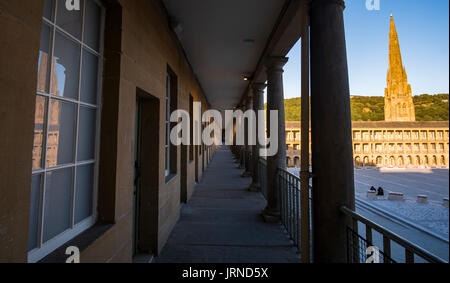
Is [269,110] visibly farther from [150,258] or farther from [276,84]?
[150,258]

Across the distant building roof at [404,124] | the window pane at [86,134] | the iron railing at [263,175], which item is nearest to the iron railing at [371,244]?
the window pane at [86,134]

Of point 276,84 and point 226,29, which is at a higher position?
point 226,29

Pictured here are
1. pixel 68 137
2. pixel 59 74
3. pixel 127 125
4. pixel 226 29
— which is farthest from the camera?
pixel 226 29

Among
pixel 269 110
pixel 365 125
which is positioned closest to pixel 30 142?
pixel 269 110

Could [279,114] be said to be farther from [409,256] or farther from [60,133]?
[60,133]

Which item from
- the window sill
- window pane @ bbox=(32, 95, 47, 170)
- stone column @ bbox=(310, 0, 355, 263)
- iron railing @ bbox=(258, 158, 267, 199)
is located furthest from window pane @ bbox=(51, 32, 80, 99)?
iron railing @ bbox=(258, 158, 267, 199)

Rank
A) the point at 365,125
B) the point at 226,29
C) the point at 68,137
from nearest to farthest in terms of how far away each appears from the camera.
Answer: the point at 68,137
the point at 226,29
the point at 365,125

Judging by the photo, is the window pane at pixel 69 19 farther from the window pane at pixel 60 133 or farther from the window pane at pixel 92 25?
the window pane at pixel 60 133

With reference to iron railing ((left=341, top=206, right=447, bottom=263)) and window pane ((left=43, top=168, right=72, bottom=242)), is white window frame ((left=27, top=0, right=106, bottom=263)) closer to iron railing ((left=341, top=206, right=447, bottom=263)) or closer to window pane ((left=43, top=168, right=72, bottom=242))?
window pane ((left=43, top=168, right=72, bottom=242))

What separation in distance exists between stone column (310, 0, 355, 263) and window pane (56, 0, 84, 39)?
2.03 meters

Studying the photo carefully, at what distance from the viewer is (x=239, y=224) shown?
3.88 m

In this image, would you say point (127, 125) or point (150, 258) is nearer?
point (127, 125)

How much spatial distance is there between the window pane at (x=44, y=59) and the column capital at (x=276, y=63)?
389 cm
